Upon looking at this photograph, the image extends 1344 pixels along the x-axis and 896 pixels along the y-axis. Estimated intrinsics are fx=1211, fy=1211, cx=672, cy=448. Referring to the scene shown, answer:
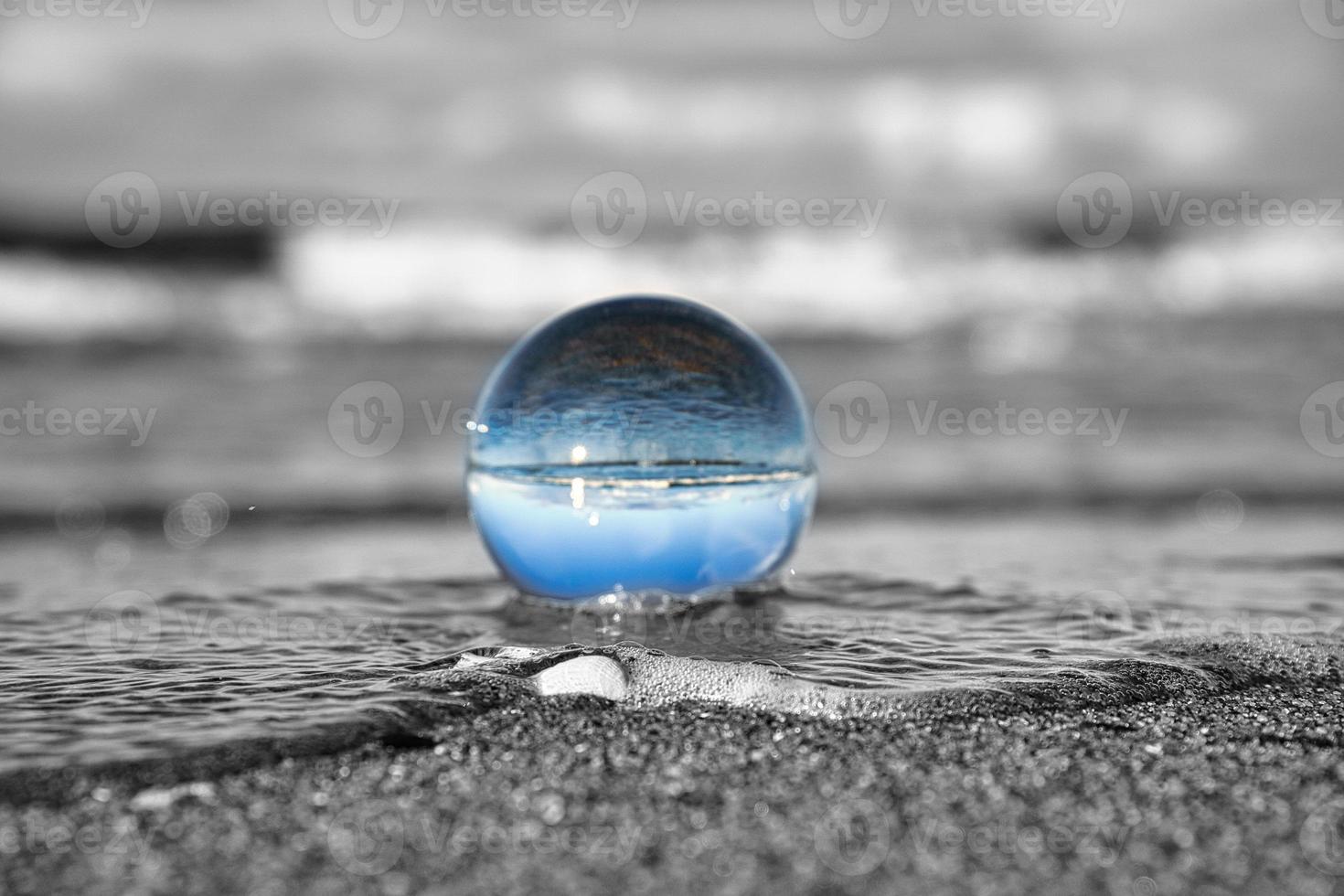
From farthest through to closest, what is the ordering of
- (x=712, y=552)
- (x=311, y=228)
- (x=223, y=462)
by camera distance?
(x=311, y=228), (x=223, y=462), (x=712, y=552)

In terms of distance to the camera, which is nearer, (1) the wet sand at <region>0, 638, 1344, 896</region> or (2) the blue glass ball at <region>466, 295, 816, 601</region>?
A: (1) the wet sand at <region>0, 638, 1344, 896</region>

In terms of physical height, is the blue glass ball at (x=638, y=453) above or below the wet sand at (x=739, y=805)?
above

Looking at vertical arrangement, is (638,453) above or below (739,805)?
above

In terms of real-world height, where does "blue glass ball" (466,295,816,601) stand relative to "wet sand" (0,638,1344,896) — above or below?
above

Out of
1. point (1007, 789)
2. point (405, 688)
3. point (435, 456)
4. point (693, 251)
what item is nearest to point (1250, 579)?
point (1007, 789)

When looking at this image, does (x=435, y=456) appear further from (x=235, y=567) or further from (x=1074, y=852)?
(x=1074, y=852)

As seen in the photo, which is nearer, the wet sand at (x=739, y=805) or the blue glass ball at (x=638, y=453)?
the wet sand at (x=739, y=805)

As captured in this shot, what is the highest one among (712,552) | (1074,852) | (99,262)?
(99,262)

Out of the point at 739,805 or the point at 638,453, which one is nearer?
the point at 739,805
